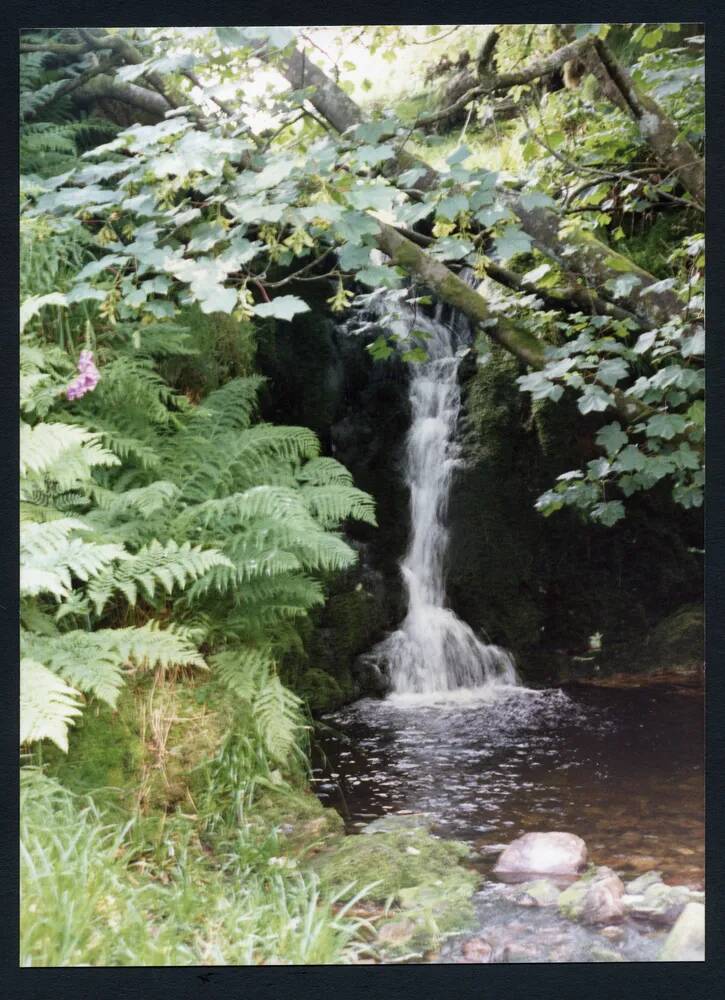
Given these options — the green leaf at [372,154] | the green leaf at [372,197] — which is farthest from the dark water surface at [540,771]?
the green leaf at [372,154]

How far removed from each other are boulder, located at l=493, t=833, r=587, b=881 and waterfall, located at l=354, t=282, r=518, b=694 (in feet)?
3.89

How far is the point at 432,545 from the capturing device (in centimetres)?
402

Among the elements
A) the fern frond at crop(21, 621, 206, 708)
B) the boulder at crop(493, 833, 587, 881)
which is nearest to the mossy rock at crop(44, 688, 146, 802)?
the fern frond at crop(21, 621, 206, 708)

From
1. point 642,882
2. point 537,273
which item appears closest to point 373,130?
point 537,273

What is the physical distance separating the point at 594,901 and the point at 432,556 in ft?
6.48

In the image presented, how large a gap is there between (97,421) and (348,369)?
147 cm

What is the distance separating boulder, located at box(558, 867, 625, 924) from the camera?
2.23 m

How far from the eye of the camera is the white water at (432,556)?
12.3 feet

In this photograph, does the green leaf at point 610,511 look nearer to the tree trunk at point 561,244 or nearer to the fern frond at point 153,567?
the tree trunk at point 561,244

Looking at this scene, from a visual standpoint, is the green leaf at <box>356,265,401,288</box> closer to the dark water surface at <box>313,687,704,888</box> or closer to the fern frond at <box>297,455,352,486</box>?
the fern frond at <box>297,455,352,486</box>

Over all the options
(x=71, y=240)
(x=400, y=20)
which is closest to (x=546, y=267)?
(x=400, y=20)

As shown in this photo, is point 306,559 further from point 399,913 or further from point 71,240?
point 71,240

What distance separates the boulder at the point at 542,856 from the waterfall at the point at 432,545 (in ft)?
3.89

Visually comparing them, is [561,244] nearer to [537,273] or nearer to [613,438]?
[537,273]
